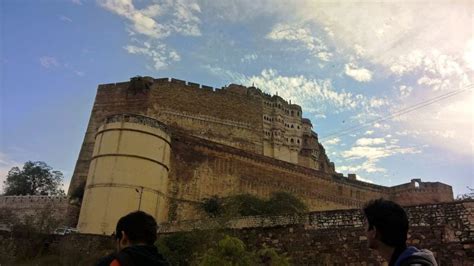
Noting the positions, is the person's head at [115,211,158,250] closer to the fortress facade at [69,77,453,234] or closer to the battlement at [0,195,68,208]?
the fortress facade at [69,77,453,234]

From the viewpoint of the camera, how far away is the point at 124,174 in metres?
22.1

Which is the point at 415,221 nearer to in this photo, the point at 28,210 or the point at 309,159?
the point at 28,210

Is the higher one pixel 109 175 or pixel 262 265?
pixel 109 175

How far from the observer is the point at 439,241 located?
11.0 metres

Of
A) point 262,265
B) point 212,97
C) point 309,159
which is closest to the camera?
point 262,265

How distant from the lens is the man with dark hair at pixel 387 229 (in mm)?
2660

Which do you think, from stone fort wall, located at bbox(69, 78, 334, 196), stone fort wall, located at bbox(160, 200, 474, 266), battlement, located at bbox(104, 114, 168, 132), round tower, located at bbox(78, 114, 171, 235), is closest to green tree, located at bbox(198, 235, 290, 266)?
stone fort wall, located at bbox(160, 200, 474, 266)

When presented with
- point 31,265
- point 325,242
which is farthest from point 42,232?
point 325,242

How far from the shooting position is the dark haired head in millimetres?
2924

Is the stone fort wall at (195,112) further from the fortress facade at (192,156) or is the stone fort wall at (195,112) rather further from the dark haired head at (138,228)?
the dark haired head at (138,228)

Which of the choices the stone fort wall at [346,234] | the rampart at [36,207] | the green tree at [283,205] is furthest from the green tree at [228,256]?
the rampart at [36,207]

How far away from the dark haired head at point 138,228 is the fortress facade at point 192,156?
18.8 metres

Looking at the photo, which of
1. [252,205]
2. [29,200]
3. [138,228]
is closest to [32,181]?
[29,200]

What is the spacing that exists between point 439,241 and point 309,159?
117ft
